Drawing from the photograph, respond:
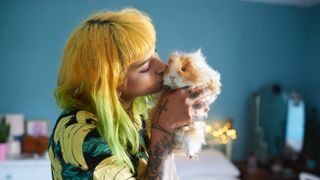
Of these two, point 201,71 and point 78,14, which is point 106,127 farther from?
point 78,14

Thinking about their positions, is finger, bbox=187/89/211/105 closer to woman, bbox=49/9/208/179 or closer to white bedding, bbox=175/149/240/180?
woman, bbox=49/9/208/179

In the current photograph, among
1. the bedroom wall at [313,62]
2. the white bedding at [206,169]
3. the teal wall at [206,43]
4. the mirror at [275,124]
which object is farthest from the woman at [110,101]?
the bedroom wall at [313,62]

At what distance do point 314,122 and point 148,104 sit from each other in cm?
263

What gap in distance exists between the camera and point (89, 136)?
2.40 feet

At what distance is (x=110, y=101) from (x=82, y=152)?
0.13 meters

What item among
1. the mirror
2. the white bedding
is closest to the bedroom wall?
the mirror

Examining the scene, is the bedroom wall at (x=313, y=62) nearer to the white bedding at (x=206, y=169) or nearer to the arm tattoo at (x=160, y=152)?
the white bedding at (x=206, y=169)

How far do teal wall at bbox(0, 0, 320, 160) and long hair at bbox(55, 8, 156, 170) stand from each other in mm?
1594

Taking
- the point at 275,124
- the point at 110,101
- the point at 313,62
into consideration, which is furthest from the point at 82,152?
the point at 313,62

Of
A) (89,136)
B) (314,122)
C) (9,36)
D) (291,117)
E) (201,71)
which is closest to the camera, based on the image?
(89,136)

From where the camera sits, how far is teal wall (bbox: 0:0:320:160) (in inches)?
105

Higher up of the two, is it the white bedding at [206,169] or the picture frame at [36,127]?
the picture frame at [36,127]

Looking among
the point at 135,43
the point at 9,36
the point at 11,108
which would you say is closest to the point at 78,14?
the point at 9,36

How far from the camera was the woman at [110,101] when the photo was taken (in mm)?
725
